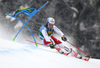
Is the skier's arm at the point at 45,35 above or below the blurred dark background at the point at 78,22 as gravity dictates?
below

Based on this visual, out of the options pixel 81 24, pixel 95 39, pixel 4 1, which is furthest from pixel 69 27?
pixel 4 1

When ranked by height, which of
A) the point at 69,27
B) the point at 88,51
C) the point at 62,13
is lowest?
the point at 88,51

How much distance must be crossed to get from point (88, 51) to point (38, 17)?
15.5 ft

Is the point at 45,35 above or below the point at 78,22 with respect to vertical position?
below

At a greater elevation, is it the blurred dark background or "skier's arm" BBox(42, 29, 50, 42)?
the blurred dark background

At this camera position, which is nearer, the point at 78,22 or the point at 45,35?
the point at 45,35

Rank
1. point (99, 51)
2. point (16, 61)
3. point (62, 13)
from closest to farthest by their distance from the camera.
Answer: point (16, 61) → point (99, 51) → point (62, 13)

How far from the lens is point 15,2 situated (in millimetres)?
13383

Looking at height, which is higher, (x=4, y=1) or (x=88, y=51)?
(x=4, y=1)

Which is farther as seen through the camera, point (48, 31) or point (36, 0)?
point (36, 0)

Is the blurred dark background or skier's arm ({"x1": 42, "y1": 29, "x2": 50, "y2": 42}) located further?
the blurred dark background

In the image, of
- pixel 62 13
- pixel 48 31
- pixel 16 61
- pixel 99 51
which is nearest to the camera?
pixel 16 61

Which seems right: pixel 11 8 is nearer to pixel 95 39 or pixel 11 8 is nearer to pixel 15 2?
pixel 15 2

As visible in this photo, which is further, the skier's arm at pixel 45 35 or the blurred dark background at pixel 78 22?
the blurred dark background at pixel 78 22
